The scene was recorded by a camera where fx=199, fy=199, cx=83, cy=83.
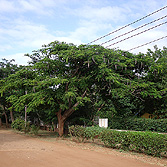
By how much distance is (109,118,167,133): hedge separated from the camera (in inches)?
606

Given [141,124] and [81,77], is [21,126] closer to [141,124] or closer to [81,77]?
A: [81,77]

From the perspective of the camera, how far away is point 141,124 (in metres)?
16.3

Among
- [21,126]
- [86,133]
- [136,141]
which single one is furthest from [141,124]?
[21,126]

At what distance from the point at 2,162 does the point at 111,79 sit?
7.72m

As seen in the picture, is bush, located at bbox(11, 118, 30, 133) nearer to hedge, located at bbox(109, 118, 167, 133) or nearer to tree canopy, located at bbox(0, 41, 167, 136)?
tree canopy, located at bbox(0, 41, 167, 136)

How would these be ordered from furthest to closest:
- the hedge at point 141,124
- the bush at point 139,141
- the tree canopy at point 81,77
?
the hedge at point 141,124
the tree canopy at point 81,77
the bush at point 139,141

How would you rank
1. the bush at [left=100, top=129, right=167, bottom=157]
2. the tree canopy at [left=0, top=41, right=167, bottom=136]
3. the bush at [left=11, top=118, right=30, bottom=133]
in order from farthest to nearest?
the bush at [left=11, top=118, right=30, bottom=133] < the tree canopy at [left=0, top=41, right=167, bottom=136] < the bush at [left=100, top=129, right=167, bottom=157]

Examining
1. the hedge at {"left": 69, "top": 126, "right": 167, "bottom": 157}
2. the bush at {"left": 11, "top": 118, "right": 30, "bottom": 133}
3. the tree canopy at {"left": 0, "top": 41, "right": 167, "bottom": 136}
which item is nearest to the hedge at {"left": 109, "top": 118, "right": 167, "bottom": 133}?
the tree canopy at {"left": 0, "top": 41, "right": 167, "bottom": 136}

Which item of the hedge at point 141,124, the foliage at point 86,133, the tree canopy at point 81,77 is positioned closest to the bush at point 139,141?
the foliage at point 86,133

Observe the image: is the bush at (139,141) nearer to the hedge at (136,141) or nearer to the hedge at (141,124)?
the hedge at (136,141)

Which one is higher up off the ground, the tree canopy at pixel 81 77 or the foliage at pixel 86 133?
the tree canopy at pixel 81 77

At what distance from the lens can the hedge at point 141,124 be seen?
15391 millimetres

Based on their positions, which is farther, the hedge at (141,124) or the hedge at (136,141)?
the hedge at (141,124)

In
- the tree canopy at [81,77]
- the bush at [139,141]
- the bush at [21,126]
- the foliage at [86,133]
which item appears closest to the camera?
the bush at [139,141]
